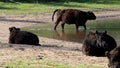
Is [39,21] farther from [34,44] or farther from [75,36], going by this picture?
[34,44]

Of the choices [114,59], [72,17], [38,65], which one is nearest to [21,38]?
[38,65]

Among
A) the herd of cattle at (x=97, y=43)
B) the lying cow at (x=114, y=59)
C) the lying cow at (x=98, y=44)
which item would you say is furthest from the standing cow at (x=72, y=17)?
the lying cow at (x=114, y=59)

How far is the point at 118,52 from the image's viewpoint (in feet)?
35.7

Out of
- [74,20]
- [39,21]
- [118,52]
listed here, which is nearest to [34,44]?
[118,52]

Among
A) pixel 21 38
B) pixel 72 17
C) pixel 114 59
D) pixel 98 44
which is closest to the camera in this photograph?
pixel 114 59

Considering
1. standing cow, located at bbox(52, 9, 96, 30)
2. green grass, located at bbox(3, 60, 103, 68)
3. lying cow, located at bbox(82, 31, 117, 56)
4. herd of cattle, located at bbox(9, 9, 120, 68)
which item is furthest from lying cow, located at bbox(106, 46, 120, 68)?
standing cow, located at bbox(52, 9, 96, 30)

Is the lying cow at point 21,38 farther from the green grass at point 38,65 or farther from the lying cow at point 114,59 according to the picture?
the lying cow at point 114,59

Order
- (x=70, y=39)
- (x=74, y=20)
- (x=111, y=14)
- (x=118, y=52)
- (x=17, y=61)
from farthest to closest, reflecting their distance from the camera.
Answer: (x=111, y=14) < (x=74, y=20) < (x=70, y=39) < (x=17, y=61) < (x=118, y=52)

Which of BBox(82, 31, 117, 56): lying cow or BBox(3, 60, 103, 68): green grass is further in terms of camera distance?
BBox(82, 31, 117, 56): lying cow

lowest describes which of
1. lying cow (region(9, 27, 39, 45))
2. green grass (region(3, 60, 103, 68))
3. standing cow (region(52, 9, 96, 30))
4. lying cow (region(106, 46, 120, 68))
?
standing cow (region(52, 9, 96, 30))

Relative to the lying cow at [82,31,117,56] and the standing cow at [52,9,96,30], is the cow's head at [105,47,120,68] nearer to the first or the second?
the lying cow at [82,31,117,56]

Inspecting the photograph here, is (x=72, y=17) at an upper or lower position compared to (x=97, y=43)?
lower

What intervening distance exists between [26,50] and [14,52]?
2.11ft

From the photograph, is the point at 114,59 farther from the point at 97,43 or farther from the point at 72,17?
the point at 72,17
